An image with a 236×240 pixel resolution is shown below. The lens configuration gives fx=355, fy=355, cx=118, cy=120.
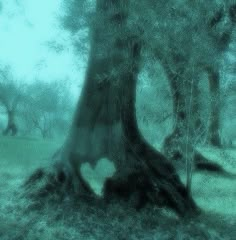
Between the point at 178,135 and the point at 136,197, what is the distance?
2487mm

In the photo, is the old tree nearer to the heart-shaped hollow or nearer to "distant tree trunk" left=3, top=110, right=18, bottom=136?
the heart-shaped hollow

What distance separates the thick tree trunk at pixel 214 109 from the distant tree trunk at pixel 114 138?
4.91 feet

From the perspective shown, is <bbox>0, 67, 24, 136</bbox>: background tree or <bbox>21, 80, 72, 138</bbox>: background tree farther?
<bbox>0, 67, 24, 136</bbox>: background tree

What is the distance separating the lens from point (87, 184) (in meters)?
9.24

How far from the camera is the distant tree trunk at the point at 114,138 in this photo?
28.6ft

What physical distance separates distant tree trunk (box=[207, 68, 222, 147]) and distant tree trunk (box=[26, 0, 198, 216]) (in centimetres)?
150

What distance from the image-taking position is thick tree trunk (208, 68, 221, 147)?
29.9 ft

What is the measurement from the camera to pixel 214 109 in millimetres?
9148

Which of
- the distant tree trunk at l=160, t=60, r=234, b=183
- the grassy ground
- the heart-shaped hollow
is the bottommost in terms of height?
the grassy ground

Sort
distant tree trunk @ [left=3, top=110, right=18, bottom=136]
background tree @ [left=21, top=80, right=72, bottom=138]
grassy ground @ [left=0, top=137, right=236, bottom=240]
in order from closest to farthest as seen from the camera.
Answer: grassy ground @ [left=0, top=137, right=236, bottom=240], background tree @ [left=21, top=80, right=72, bottom=138], distant tree trunk @ [left=3, top=110, right=18, bottom=136]

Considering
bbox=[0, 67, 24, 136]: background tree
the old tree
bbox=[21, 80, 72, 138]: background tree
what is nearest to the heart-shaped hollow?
the old tree

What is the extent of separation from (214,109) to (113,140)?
275 centimetres

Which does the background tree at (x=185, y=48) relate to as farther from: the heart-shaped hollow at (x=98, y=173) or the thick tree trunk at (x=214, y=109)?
the heart-shaped hollow at (x=98, y=173)

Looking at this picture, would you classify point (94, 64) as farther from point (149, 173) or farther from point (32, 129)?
point (32, 129)
